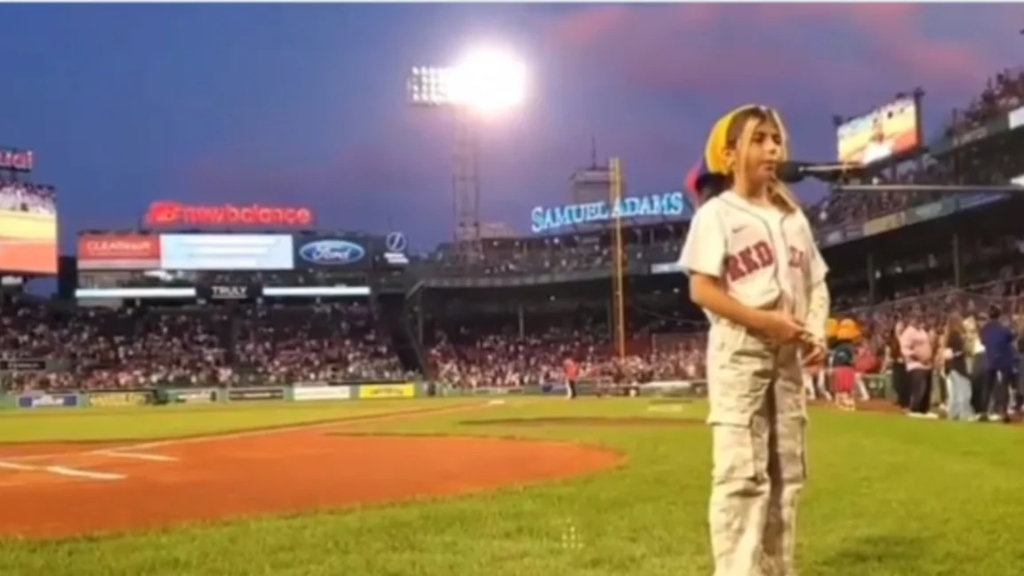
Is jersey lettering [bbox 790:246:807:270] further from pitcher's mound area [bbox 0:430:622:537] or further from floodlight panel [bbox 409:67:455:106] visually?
floodlight panel [bbox 409:67:455:106]

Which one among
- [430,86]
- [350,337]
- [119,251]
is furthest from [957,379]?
[119,251]

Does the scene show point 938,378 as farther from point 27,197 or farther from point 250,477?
point 27,197

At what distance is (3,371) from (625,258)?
103 feet

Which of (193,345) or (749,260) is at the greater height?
(193,345)

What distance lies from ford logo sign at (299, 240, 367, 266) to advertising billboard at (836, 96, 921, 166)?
97.1 feet

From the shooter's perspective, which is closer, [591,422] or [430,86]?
[591,422]

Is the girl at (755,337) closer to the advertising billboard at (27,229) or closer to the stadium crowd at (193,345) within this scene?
the stadium crowd at (193,345)

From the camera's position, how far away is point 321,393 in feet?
170

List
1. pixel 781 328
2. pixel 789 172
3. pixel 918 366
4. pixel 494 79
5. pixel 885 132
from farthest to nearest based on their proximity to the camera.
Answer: pixel 494 79 < pixel 885 132 < pixel 918 366 < pixel 789 172 < pixel 781 328

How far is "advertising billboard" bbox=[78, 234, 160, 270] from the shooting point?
6462cm

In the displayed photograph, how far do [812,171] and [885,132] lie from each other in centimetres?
4647

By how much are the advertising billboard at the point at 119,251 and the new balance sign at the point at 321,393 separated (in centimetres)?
1798

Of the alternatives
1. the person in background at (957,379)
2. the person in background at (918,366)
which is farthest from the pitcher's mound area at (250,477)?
the person in background at (957,379)

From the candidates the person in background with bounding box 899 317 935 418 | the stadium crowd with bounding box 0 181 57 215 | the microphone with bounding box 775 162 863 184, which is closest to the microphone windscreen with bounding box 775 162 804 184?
the microphone with bounding box 775 162 863 184
